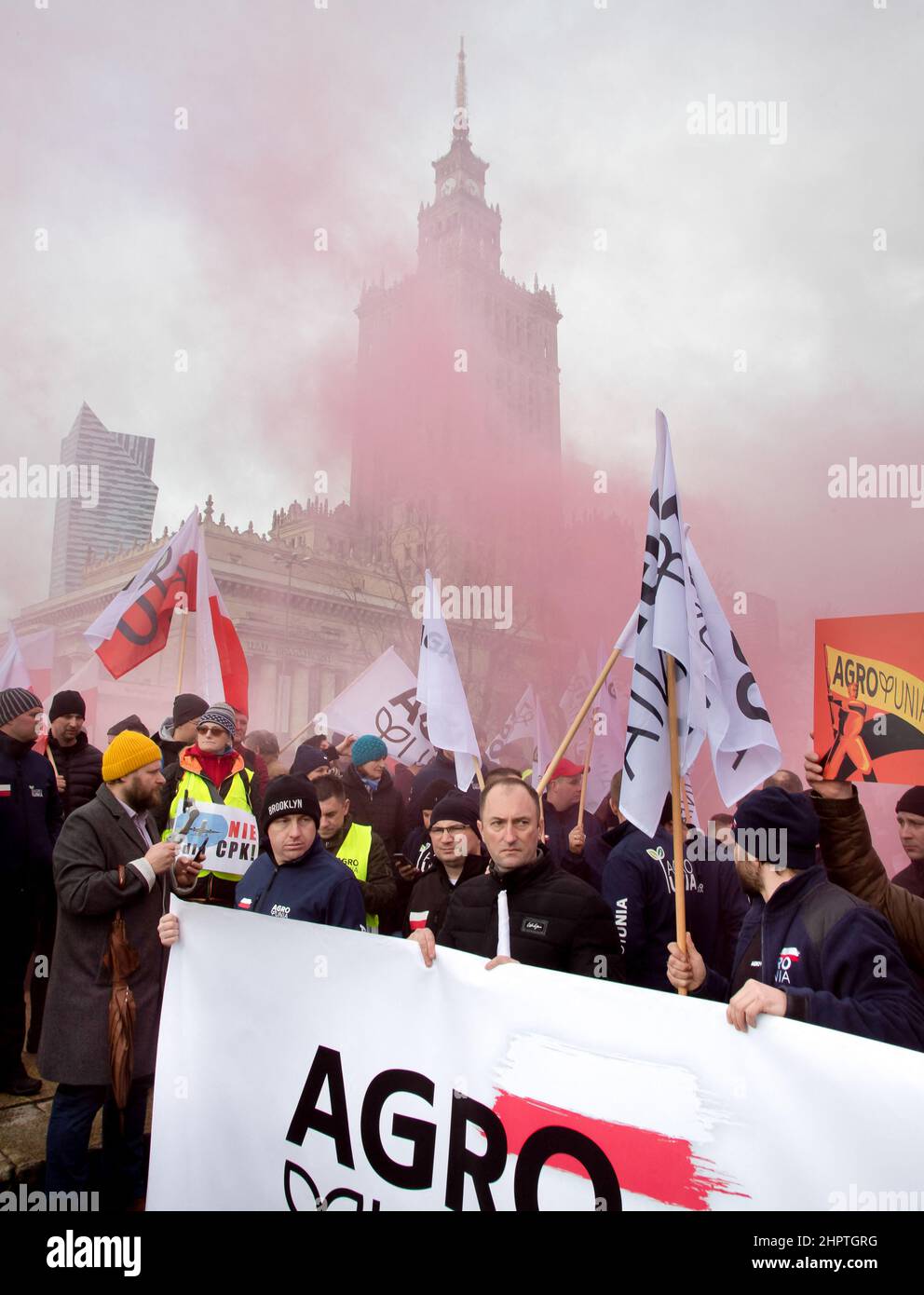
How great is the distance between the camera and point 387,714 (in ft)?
26.1

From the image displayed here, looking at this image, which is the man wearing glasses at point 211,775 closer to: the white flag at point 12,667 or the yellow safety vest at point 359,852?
the yellow safety vest at point 359,852

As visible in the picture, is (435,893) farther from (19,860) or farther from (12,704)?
(12,704)

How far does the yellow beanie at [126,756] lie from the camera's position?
3348 mm

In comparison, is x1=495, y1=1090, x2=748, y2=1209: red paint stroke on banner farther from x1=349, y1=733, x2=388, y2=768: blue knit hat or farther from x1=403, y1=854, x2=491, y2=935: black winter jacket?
x1=349, y1=733, x2=388, y2=768: blue knit hat

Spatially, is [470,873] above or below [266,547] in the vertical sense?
below

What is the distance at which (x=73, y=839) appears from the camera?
322cm

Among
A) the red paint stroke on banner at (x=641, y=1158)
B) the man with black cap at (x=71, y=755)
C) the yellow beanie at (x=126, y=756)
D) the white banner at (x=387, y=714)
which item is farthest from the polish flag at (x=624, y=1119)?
the white banner at (x=387, y=714)

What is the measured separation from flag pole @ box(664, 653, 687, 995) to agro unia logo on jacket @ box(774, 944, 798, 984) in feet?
0.86

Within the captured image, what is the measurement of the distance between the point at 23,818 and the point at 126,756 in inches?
61.0

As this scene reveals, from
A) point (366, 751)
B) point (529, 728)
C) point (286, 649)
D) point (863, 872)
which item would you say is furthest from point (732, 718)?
point (286, 649)

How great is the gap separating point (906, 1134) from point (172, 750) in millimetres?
4333

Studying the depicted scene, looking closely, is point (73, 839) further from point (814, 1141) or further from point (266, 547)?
point (266, 547)
